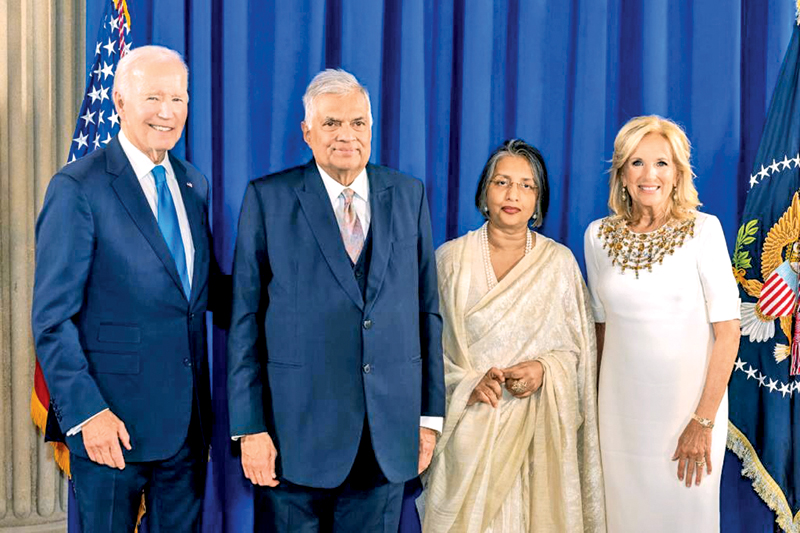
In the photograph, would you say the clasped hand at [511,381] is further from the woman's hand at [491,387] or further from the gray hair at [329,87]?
the gray hair at [329,87]

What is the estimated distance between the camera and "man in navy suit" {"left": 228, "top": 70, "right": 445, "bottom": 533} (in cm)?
172

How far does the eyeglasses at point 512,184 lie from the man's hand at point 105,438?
1.10 metres

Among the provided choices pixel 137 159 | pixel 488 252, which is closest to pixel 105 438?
pixel 137 159

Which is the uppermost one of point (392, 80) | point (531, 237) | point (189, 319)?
point (392, 80)

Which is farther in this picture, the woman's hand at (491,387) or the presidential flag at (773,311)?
the presidential flag at (773,311)

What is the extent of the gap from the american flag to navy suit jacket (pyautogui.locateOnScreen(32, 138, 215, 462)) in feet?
1.90

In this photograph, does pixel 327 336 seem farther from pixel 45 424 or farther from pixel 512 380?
pixel 45 424

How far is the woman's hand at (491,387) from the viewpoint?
1947mm

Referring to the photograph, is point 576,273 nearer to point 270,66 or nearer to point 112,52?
point 270,66

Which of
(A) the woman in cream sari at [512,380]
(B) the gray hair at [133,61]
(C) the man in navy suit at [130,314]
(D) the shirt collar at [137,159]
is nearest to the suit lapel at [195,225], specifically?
(C) the man in navy suit at [130,314]

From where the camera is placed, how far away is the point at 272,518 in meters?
1.76

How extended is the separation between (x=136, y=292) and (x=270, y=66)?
99 cm

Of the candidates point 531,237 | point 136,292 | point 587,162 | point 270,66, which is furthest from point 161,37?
point 587,162

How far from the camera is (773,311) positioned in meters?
2.29
